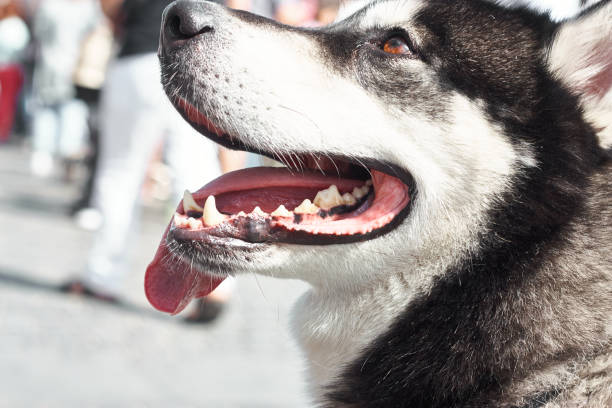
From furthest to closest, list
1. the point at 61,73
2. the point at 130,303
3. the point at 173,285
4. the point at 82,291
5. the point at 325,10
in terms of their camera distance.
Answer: the point at 61,73 → the point at 325,10 → the point at 130,303 → the point at 82,291 → the point at 173,285

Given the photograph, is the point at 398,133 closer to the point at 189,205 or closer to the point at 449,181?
the point at 449,181

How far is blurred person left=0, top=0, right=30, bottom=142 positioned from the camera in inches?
593

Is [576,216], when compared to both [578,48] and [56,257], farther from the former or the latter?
[56,257]

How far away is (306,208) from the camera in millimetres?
2484

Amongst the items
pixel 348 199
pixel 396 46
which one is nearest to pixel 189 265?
pixel 348 199

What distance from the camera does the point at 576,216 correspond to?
238 centimetres

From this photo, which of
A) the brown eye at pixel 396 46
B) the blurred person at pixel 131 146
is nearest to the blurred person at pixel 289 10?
the blurred person at pixel 131 146

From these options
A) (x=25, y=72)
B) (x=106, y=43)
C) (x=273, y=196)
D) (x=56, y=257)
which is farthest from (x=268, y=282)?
(x=25, y=72)

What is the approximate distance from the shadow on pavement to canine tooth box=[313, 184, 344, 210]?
3774 millimetres

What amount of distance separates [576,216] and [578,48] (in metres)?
0.47

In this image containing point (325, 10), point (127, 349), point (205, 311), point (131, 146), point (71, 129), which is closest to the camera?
point (127, 349)

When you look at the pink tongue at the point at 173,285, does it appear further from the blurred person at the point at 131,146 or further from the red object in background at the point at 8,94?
the red object in background at the point at 8,94

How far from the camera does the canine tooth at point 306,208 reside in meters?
2.47

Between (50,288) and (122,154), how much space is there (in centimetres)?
118
